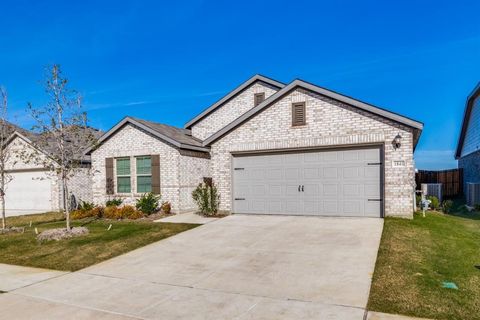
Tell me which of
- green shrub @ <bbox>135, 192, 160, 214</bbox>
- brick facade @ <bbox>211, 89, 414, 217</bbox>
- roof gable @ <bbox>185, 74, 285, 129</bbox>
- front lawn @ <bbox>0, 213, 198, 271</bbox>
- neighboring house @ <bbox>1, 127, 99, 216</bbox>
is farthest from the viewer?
neighboring house @ <bbox>1, 127, 99, 216</bbox>

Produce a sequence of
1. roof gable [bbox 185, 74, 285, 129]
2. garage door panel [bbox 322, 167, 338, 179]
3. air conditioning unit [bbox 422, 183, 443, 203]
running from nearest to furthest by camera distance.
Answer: garage door panel [bbox 322, 167, 338, 179]
air conditioning unit [bbox 422, 183, 443, 203]
roof gable [bbox 185, 74, 285, 129]

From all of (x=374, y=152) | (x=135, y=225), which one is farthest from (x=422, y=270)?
(x=135, y=225)

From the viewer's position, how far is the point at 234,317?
447 cm

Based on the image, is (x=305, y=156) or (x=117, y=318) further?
(x=305, y=156)

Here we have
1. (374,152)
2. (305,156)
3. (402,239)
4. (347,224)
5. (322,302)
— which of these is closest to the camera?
(322,302)

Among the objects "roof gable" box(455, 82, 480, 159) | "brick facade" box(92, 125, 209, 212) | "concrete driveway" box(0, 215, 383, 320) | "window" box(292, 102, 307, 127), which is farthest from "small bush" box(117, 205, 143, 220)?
"roof gable" box(455, 82, 480, 159)

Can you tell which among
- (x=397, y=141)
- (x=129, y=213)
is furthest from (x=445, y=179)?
(x=129, y=213)

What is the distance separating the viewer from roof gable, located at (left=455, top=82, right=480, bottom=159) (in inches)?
730

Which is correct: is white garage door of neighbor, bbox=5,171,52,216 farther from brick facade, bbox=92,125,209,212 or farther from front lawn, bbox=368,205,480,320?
front lawn, bbox=368,205,480,320

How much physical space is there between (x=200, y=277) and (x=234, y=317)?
6.12 feet

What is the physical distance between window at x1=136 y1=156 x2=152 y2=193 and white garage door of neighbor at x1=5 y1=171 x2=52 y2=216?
21.5 ft

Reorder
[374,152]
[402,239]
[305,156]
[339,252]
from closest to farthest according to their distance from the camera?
[339,252] < [402,239] < [374,152] < [305,156]

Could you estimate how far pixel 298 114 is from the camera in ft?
41.5

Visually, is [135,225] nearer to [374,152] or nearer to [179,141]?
[179,141]
